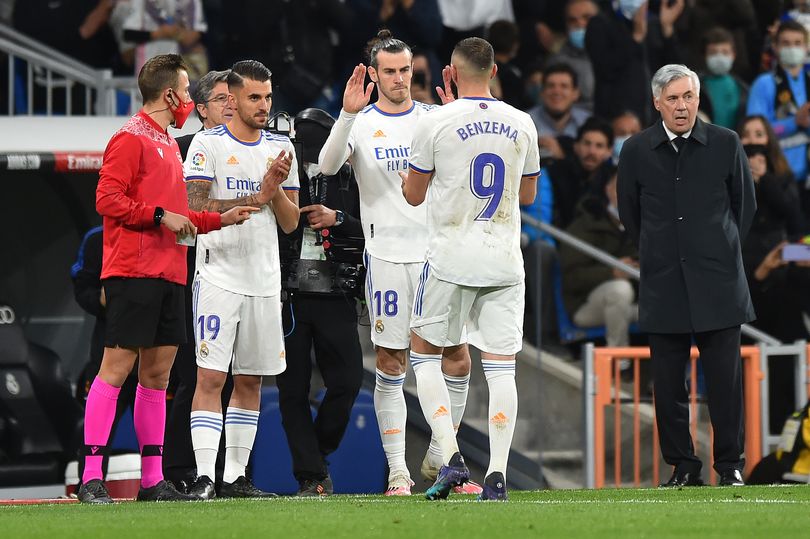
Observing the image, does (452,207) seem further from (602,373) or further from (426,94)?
(426,94)

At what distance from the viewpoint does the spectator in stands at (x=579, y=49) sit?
46.8 ft

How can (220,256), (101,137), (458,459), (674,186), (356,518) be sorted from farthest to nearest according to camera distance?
(101,137)
(674,186)
(220,256)
(458,459)
(356,518)

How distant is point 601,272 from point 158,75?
4.55 m

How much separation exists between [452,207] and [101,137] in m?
3.63

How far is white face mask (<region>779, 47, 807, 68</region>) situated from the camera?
14.4 m

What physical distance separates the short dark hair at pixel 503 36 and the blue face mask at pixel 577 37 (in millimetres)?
551

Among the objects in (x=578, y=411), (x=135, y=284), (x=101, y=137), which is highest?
(x=101, y=137)

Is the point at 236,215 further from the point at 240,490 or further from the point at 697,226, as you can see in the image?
the point at 697,226

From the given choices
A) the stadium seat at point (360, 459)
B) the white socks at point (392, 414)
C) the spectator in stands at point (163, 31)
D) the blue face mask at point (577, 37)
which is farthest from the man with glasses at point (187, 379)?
the blue face mask at point (577, 37)

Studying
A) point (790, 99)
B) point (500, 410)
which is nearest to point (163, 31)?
point (790, 99)

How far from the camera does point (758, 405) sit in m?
11.4

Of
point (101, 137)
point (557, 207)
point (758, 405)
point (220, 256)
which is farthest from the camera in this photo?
point (557, 207)

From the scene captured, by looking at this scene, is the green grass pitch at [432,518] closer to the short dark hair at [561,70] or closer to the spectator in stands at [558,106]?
the spectator in stands at [558,106]

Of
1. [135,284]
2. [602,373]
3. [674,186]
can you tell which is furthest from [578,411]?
[135,284]
